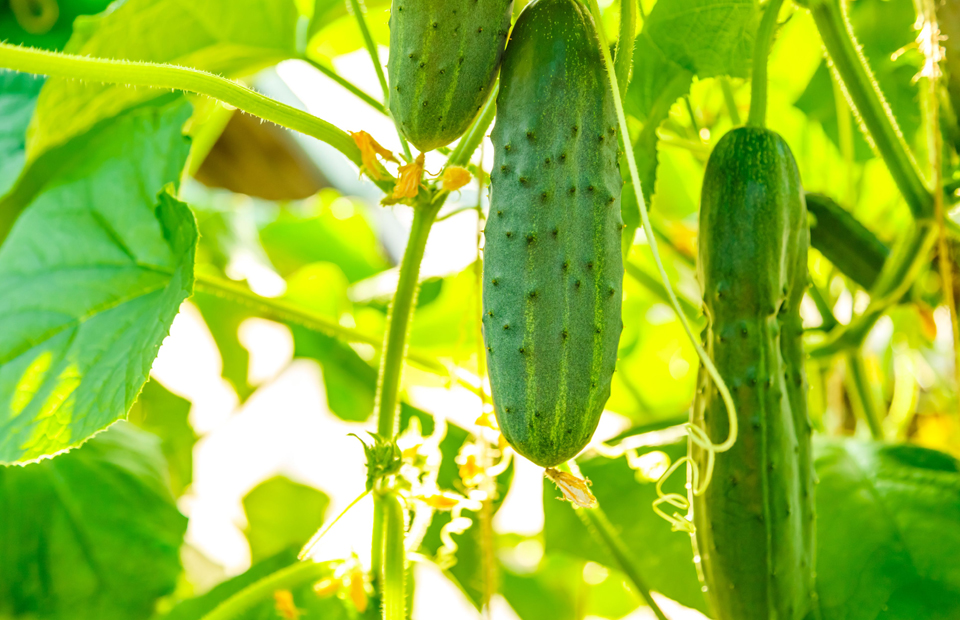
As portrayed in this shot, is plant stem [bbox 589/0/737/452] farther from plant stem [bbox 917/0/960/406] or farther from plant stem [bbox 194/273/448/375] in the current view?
plant stem [bbox 194/273/448/375]

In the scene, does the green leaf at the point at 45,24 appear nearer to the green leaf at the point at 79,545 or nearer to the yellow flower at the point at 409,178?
the green leaf at the point at 79,545

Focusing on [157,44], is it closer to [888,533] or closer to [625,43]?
[625,43]

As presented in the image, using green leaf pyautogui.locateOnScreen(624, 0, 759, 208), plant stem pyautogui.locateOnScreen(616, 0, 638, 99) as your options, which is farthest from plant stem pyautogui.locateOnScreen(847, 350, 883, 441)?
plant stem pyautogui.locateOnScreen(616, 0, 638, 99)

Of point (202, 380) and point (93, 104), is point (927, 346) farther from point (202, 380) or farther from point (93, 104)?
point (202, 380)

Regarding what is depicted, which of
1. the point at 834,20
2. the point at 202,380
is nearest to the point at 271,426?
the point at 202,380

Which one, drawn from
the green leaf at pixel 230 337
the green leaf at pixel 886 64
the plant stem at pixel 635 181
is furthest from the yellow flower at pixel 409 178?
the green leaf at pixel 230 337

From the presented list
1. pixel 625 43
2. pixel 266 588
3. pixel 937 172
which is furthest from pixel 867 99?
pixel 266 588
